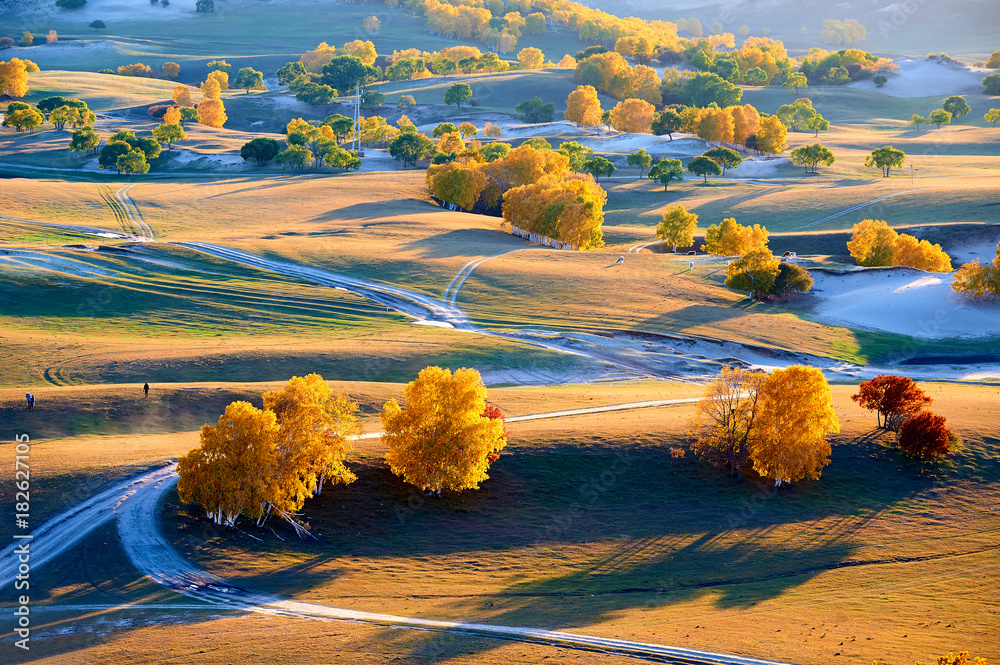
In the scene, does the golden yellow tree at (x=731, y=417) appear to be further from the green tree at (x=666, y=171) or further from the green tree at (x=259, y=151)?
the green tree at (x=259, y=151)

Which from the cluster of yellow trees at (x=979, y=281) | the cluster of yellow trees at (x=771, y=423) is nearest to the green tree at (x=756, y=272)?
the cluster of yellow trees at (x=979, y=281)

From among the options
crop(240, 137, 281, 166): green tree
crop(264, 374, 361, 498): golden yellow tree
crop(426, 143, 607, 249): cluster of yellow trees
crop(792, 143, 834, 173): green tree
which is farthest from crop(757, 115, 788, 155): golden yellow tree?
crop(264, 374, 361, 498): golden yellow tree

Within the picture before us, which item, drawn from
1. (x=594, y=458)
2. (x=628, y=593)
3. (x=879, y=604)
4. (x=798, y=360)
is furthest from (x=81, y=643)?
(x=798, y=360)

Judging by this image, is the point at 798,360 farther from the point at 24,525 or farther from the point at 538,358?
the point at 24,525

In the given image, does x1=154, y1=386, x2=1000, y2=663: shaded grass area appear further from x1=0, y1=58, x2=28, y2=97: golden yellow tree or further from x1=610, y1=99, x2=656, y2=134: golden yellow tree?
x1=0, y1=58, x2=28, y2=97: golden yellow tree

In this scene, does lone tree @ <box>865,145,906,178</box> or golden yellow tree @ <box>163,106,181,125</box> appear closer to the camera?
lone tree @ <box>865,145,906,178</box>

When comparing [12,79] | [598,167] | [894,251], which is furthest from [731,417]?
[12,79]

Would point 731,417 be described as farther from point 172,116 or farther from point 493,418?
point 172,116
